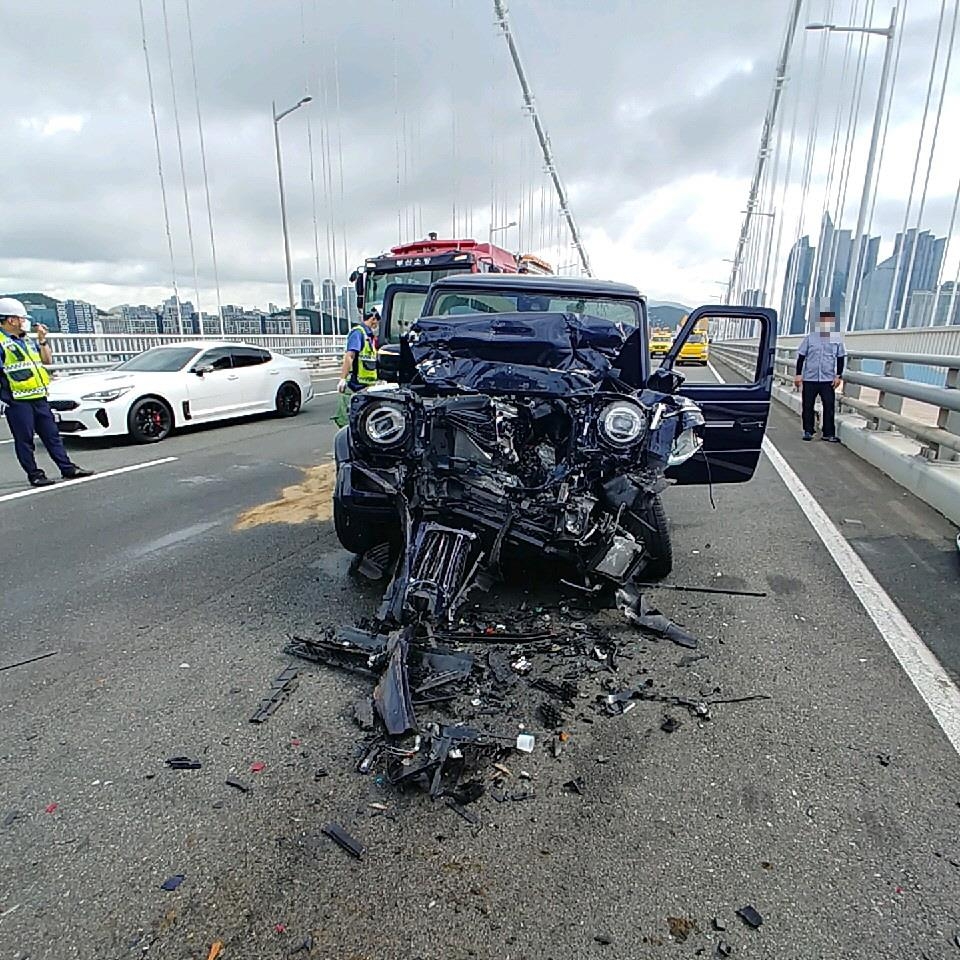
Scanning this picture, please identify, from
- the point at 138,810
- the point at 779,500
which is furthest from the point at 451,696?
the point at 779,500

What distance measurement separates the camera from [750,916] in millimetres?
1831

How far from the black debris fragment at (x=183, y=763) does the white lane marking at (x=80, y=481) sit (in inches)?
201

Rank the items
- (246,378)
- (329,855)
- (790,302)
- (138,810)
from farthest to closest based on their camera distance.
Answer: (790,302)
(246,378)
(138,810)
(329,855)

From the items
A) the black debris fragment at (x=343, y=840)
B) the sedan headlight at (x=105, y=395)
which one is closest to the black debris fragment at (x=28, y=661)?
the black debris fragment at (x=343, y=840)

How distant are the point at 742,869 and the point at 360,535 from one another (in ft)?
9.45

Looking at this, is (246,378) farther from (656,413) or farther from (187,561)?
(656,413)

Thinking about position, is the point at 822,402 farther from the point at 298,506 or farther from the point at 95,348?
the point at 95,348

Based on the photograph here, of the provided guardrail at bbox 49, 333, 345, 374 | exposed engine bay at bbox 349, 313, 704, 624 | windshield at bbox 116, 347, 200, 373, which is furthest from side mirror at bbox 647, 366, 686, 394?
guardrail at bbox 49, 333, 345, 374

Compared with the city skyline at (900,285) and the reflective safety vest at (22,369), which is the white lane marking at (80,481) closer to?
the reflective safety vest at (22,369)

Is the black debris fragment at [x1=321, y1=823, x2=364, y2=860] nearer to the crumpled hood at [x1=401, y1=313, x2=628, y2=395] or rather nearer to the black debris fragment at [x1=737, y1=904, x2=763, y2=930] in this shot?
the black debris fragment at [x1=737, y1=904, x2=763, y2=930]

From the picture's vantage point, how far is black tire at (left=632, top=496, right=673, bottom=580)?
392cm

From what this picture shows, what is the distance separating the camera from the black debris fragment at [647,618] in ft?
11.4

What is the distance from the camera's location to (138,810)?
223 centimetres

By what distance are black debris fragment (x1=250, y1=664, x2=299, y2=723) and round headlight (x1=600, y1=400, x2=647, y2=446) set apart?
78.1 inches
